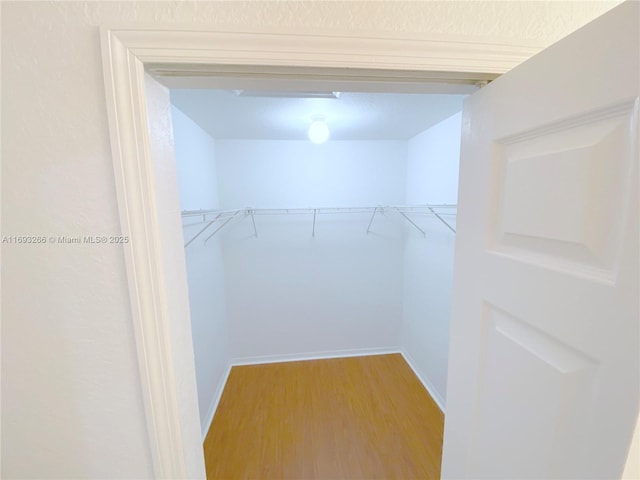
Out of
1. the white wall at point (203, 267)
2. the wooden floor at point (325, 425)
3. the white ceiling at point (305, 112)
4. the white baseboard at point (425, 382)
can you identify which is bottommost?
the wooden floor at point (325, 425)

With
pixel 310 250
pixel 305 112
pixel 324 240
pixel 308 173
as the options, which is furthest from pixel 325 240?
pixel 305 112

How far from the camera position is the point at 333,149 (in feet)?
7.77

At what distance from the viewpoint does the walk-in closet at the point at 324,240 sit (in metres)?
1.89

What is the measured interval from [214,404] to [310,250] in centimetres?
152

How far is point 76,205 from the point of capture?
49 cm

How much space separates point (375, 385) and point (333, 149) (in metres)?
2.24

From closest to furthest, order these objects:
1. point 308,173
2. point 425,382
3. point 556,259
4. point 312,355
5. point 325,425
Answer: point 556,259, point 325,425, point 425,382, point 308,173, point 312,355

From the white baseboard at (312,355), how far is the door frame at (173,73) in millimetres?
2097

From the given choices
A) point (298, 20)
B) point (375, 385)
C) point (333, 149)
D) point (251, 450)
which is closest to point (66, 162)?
point (298, 20)

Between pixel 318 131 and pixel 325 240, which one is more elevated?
pixel 318 131

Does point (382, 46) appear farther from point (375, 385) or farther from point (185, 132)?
point (375, 385)

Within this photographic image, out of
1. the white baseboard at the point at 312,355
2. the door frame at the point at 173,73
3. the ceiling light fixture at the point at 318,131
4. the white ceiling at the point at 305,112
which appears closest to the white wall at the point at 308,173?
the white ceiling at the point at 305,112

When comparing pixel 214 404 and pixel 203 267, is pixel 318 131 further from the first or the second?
pixel 214 404

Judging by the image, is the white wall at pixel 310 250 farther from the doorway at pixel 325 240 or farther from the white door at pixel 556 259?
the white door at pixel 556 259
